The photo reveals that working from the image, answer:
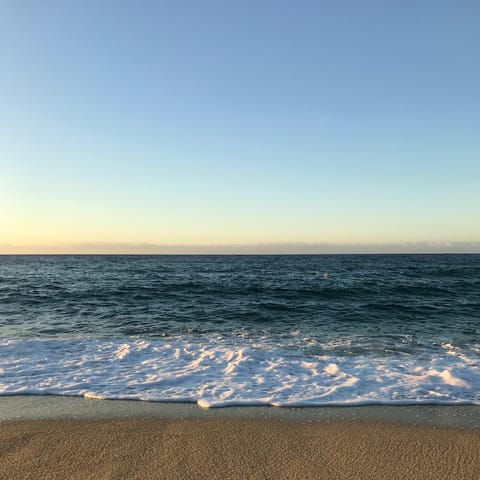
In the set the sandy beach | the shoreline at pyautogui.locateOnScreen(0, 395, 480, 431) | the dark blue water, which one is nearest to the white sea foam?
the shoreline at pyautogui.locateOnScreen(0, 395, 480, 431)

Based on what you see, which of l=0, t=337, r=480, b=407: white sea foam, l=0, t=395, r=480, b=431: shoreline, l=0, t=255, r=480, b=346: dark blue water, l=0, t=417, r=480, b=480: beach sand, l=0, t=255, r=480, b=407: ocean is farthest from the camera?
l=0, t=255, r=480, b=346: dark blue water

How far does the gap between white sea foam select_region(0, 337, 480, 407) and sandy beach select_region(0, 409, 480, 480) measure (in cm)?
87

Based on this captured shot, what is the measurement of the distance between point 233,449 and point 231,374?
9.55 ft

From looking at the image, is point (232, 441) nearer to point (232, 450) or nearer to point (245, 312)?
point (232, 450)

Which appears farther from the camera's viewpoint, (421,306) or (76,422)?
(421,306)

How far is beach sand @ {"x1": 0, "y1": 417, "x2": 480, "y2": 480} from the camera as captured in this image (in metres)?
3.87

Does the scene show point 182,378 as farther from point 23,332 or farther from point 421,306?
point 421,306

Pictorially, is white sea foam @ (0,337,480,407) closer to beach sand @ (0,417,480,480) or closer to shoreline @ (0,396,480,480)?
shoreline @ (0,396,480,480)

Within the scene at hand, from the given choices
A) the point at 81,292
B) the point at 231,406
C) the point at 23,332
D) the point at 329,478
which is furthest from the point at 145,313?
the point at 329,478

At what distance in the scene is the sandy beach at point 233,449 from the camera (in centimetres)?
387

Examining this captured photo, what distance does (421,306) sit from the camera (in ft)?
57.1

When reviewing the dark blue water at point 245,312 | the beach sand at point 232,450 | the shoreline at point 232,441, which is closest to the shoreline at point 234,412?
the shoreline at point 232,441

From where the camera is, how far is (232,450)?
14.1ft

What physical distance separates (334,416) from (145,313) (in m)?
10.8
